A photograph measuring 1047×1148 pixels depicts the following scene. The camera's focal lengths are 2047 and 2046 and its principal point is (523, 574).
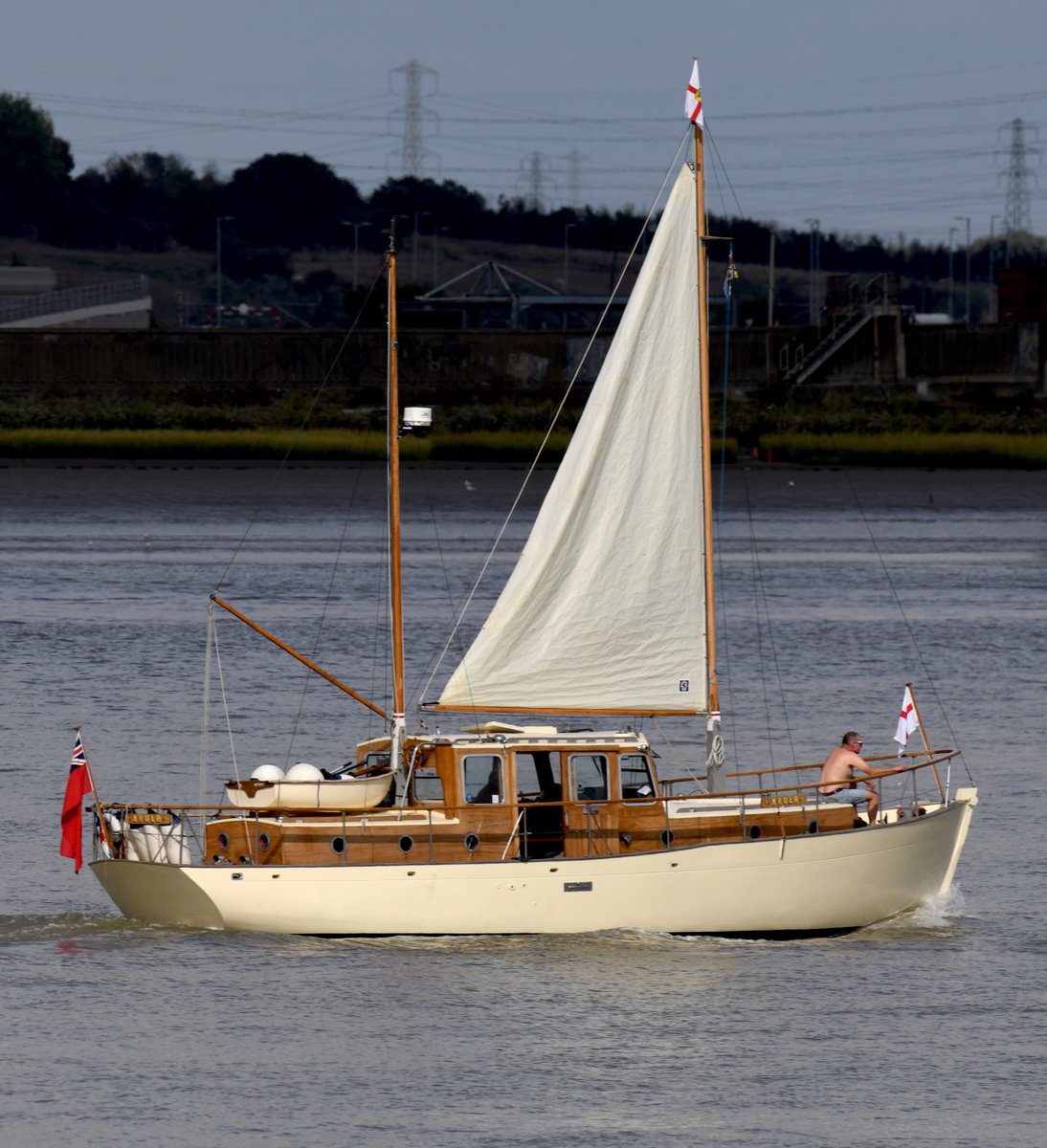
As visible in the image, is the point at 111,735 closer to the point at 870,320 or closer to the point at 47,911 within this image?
the point at 47,911

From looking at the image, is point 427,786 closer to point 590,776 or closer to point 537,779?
point 537,779

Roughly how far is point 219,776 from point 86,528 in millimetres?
53728

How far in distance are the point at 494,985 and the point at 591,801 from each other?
317cm

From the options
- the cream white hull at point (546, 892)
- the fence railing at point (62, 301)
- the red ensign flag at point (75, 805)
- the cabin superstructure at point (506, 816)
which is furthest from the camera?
the fence railing at point (62, 301)

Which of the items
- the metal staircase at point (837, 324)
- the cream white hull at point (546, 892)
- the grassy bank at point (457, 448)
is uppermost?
the metal staircase at point (837, 324)

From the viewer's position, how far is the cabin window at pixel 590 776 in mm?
27031

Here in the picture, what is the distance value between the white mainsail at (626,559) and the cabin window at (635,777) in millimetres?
1277

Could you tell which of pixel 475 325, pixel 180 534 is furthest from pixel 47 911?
pixel 475 325

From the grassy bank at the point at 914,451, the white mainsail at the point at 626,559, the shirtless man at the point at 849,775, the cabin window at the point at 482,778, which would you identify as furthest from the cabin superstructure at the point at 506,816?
the grassy bank at the point at 914,451

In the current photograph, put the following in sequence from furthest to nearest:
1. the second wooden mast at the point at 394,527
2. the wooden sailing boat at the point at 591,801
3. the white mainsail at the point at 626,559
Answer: the white mainsail at the point at 626,559 → the second wooden mast at the point at 394,527 → the wooden sailing boat at the point at 591,801

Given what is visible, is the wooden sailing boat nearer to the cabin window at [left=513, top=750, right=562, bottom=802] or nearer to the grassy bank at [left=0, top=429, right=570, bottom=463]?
the cabin window at [left=513, top=750, right=562, bottom=802]

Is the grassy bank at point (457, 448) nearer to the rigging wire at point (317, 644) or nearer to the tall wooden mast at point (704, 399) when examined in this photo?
the rigging wire at point (317, 644)

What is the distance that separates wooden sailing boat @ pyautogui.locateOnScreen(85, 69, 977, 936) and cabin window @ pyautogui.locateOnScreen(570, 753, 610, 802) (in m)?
0.03

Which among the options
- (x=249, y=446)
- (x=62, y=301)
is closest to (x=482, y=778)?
(x=249, y=446)
